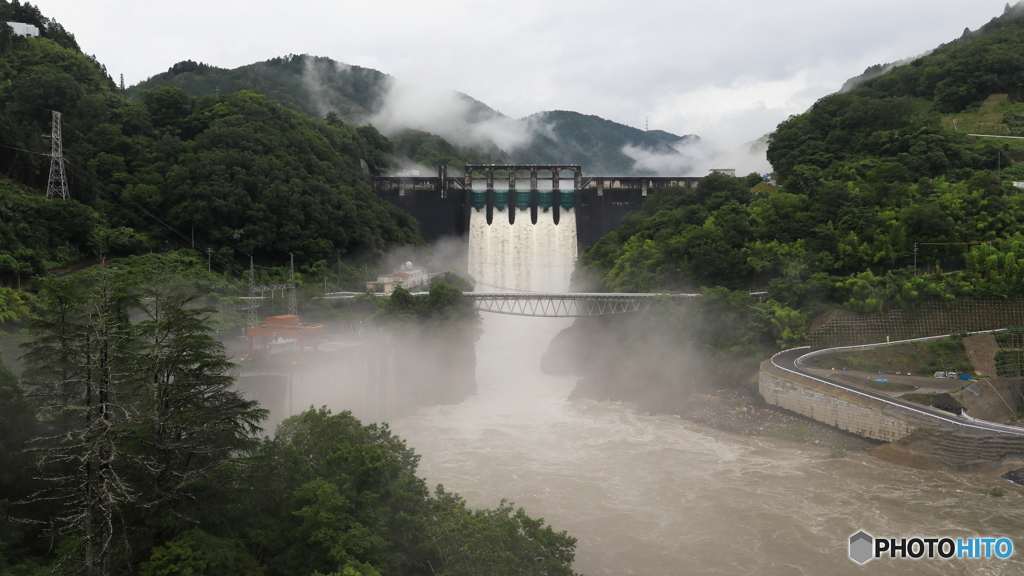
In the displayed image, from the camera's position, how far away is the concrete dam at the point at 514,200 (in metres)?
76.5

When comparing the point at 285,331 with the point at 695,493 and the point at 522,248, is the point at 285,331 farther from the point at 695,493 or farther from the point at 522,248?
the point at 522,248

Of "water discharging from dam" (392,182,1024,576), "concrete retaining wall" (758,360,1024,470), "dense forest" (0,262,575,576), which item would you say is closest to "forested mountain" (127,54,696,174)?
"water discharging from dam" (392,182,1024,576)

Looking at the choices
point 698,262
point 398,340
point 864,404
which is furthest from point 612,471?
point 698,262

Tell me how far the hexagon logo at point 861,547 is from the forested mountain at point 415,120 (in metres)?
77.4

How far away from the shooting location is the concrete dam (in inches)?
3012

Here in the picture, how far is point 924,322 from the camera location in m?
45.5

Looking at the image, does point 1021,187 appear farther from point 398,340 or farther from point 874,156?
point 398,340

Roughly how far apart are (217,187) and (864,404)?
146 feet

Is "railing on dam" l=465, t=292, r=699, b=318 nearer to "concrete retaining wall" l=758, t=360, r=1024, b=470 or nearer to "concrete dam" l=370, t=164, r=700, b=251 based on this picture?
"concrete retaining wall" l=758, t=360, r=1024, b=470

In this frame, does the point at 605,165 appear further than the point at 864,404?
Yes

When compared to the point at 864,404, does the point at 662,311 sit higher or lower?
higher

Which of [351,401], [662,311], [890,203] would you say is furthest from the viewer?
[890,203]

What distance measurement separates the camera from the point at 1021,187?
56406mm

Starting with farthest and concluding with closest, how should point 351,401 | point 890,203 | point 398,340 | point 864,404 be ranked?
point 890,203, point 398,340, point 351,401, point 864,404
